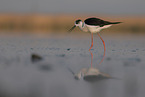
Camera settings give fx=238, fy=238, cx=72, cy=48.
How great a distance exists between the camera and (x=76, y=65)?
5473 millimetres

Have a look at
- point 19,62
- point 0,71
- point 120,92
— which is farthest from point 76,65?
point 120,92

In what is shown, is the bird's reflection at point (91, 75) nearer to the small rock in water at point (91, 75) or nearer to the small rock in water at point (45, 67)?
the small rock in water at point (91, 75)

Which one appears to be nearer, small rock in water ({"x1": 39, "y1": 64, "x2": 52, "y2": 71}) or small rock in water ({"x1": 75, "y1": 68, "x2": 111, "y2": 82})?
small rock in water ({"x1": 75, "y1": 68, "x2": 111, "y2": 82})

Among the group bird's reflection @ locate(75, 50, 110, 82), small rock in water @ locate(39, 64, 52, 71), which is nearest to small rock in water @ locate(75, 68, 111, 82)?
bird's reflection @ locate(75, 50, 110, 82)

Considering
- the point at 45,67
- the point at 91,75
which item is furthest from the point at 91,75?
the point at 45,67

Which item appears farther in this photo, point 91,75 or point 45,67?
point 45,67

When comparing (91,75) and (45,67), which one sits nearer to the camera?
(91,75)

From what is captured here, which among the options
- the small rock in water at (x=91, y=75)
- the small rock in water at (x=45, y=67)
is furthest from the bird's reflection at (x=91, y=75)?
the small rock in water at (x=45, y=67)

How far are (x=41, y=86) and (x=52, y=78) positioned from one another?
57 cm

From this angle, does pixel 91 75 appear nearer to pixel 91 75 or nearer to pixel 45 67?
pixel 91 75

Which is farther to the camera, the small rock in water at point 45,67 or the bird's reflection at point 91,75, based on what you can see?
the small rock in water at point 45,67

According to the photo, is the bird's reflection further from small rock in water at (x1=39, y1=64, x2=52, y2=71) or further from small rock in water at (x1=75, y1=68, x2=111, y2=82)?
small rock in water at (x1=39, y1=64, x2=52, y2=71)

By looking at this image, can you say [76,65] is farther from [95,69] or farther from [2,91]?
[2,91]

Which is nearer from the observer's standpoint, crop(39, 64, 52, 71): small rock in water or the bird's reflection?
the bird's reflection
